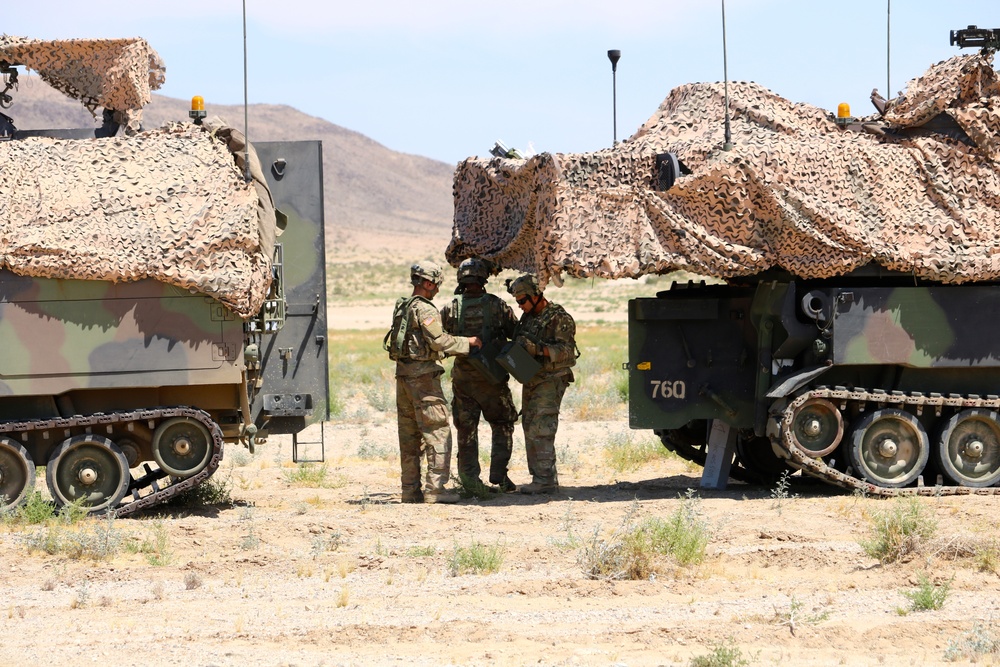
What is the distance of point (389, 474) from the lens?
13.7m

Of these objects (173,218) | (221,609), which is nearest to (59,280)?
(173,218)

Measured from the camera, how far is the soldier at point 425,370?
11242 millimetres

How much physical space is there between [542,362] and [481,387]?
678mm

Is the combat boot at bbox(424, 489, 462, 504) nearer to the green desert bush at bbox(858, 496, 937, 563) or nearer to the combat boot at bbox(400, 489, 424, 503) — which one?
the combat boot at bbox(400, 489, 424, 503)

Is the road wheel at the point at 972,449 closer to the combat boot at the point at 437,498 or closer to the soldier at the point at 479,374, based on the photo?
the soldier at the point at 479,374

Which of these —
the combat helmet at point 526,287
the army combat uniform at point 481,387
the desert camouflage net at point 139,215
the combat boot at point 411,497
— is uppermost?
the desert camouflage net at point 139,215

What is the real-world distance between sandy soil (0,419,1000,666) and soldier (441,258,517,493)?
2.04ft

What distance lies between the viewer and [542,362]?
11648mm

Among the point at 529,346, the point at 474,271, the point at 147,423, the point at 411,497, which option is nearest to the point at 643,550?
the point at 529,346

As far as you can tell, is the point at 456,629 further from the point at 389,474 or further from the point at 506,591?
the point at 389,474

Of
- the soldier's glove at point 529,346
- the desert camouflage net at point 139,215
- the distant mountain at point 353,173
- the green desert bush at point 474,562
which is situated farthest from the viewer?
the distant mountain at point 353,173

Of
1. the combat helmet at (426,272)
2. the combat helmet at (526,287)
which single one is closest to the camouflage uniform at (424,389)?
the combat helmet at (426,272)

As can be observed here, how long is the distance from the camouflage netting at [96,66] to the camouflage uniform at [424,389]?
116 inches

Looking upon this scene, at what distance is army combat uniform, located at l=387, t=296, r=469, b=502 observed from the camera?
1123 centimetres
